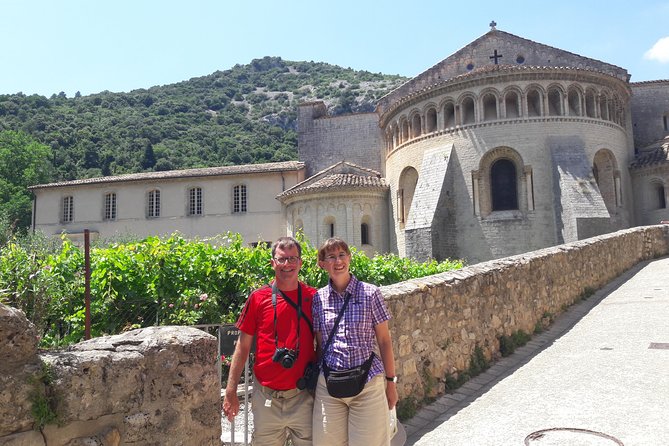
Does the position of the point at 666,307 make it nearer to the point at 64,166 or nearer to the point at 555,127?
the point at 555,127

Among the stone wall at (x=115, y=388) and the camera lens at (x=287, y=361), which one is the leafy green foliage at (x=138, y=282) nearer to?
the stone wall at (x=115, y=388)

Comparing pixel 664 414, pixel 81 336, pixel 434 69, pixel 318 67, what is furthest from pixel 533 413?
pixel 318 67

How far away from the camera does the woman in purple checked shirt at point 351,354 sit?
2998 millimetres

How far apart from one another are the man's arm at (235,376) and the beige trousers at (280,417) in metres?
0.14

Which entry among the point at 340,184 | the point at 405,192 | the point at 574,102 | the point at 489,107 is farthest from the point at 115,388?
the point at 574,102

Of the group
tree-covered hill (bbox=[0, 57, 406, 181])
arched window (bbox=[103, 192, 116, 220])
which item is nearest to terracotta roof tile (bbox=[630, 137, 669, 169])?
arched window (bbox=[103, 192, 116, 220])

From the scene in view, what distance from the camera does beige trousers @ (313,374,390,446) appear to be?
2.98 m

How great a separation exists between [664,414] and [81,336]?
7075 millimetres

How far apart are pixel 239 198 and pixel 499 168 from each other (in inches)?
616

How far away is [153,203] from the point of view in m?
30.3

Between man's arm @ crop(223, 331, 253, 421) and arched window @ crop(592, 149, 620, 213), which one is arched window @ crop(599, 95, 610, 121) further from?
man's arm @ crop(223, 331, 253, 421)

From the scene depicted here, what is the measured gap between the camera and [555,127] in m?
20.4

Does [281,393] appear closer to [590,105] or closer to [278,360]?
[278,360]

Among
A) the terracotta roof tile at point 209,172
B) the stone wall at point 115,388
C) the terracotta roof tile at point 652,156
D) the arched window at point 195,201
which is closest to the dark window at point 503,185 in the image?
the terracotta roof tile at point 652,156
